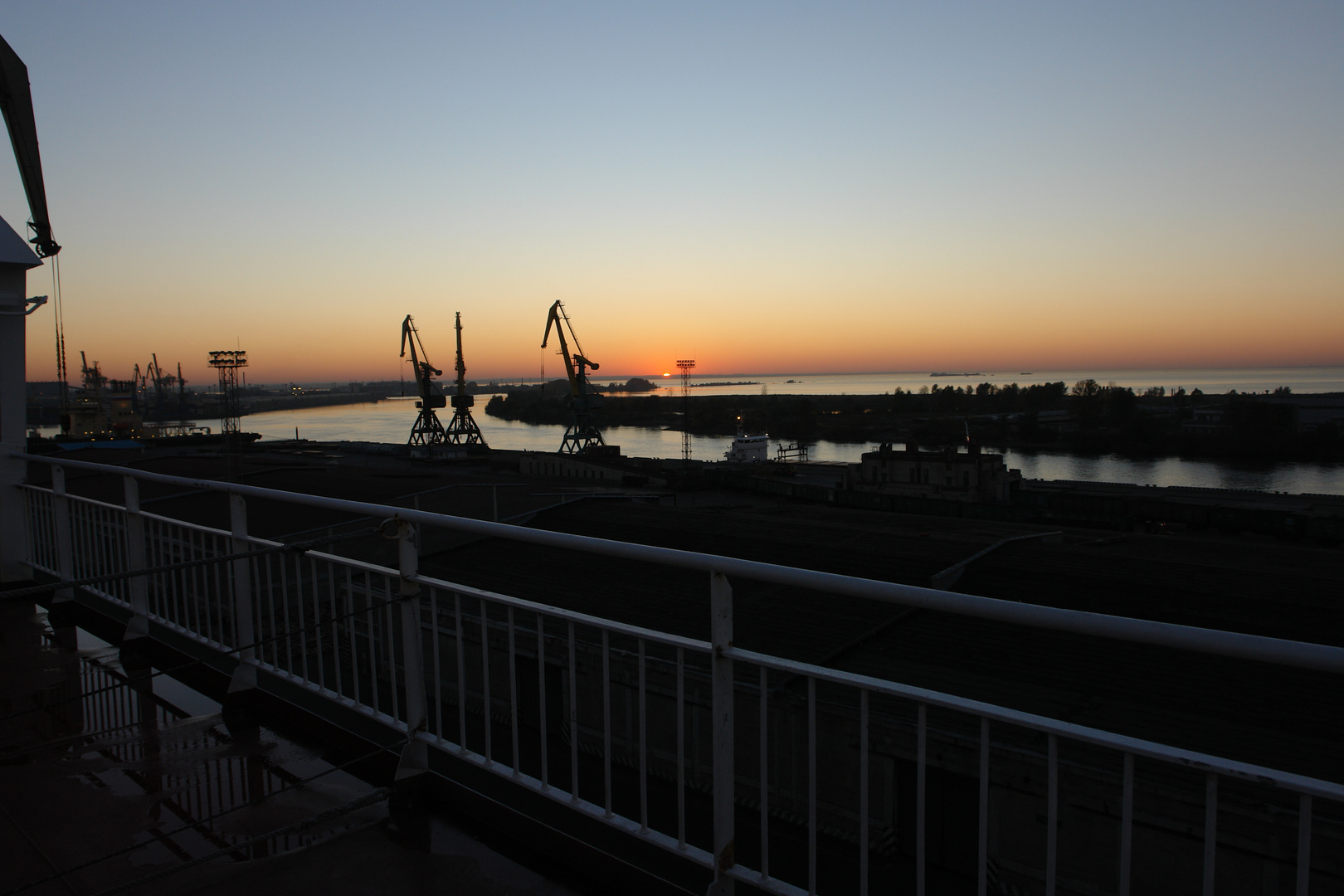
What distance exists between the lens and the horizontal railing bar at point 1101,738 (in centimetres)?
111

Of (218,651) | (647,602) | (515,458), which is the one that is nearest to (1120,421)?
(515,458)

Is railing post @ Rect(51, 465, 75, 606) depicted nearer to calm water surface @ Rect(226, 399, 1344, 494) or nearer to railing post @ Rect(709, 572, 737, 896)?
railing post @ Rect(709, 572, 737, 896)

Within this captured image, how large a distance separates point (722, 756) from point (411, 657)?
103 cm

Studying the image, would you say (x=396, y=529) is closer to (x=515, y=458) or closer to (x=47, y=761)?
(x=47, y=761)

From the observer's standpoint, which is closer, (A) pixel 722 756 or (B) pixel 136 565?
(A) pixel 722 756

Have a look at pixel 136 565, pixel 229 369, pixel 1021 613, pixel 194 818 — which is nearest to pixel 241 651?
pixel 194 818

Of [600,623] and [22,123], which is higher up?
[22,123]

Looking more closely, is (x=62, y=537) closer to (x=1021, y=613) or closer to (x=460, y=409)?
(x=1021, y=613)

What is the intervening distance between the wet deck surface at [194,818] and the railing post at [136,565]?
506 mm

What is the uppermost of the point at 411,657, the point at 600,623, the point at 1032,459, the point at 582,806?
the point at 600,623

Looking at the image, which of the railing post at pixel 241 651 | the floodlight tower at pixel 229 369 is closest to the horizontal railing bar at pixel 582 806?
the railing post at pixel 241 651

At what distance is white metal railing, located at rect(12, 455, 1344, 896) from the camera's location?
1415mm

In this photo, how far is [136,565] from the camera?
11.3 ft

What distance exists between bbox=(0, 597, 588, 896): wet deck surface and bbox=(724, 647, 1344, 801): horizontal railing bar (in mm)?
879
